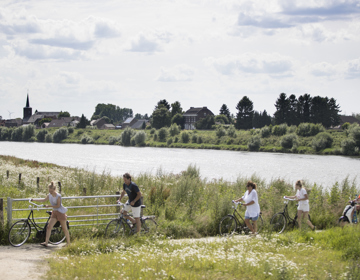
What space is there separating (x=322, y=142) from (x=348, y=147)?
505 cm

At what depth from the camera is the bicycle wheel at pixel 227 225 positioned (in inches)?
477

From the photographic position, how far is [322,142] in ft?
216

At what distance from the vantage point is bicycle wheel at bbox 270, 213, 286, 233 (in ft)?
41.6

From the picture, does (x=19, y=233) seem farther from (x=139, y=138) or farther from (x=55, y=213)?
(x=139, y=138)

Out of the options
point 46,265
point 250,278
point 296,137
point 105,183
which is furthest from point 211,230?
point 296,137

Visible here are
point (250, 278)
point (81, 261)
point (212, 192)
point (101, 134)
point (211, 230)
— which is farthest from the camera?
point (101, 134)

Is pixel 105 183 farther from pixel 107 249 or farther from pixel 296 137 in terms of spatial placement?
pixel 296 137

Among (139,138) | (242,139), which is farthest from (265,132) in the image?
(139,138)

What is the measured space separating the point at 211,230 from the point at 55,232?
4.76 m

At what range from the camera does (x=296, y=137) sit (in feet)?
232

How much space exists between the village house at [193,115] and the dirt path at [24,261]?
12017 cm

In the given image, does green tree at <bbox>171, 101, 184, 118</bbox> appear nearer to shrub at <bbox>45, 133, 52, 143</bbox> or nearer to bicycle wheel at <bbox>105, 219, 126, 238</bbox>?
shrub at <bbox>45, 133, 52, 143</bbox>

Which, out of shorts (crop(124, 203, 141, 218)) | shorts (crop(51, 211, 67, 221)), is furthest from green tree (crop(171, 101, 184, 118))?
shorts (crop(51, 211, 67, 221))

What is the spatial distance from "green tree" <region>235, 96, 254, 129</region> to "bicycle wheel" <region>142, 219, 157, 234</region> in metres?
96.7
